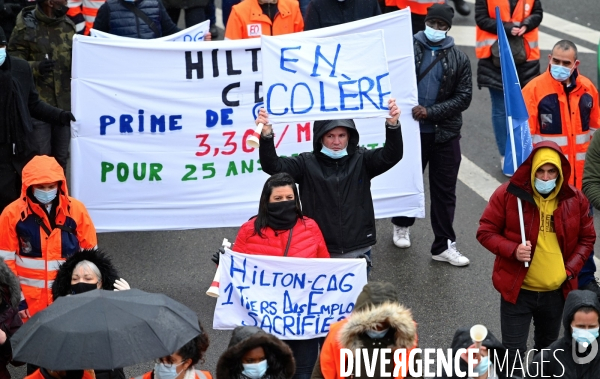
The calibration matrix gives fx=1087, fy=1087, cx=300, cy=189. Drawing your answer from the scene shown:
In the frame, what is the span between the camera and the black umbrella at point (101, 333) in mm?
4836

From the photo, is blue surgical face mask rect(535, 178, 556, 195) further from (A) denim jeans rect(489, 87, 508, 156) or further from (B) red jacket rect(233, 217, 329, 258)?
(A) denim jeans rect(489, 87, 508, 156)

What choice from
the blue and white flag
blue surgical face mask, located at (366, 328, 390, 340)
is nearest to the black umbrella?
blue surgical face mask, located at (366, 328, 390, 340)

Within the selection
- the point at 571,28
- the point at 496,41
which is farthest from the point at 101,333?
the point at 571,28

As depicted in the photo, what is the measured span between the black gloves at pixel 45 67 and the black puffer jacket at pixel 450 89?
306 centimetres

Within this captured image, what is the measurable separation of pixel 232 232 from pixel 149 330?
471cm

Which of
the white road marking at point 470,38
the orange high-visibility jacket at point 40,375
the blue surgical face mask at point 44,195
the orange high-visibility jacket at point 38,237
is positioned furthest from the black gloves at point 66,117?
the white road marking at point 470,38

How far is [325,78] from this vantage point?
7.40 metres

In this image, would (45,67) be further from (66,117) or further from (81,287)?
(81,287)

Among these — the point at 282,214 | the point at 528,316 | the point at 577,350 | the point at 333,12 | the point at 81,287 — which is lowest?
the point at 528,316

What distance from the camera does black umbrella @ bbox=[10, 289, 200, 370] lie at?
4836 millimetres

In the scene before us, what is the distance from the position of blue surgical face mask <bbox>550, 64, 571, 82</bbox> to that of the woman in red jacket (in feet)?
9.03

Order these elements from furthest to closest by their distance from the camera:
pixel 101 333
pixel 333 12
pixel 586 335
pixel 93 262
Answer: pixel 333 12, pixel 93 262, pixel 586 335, pixel 101 333

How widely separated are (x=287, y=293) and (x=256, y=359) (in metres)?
1.30

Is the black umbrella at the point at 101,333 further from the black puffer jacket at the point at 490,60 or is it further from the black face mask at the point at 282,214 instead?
the black puffer jacket at the point at 490,60
